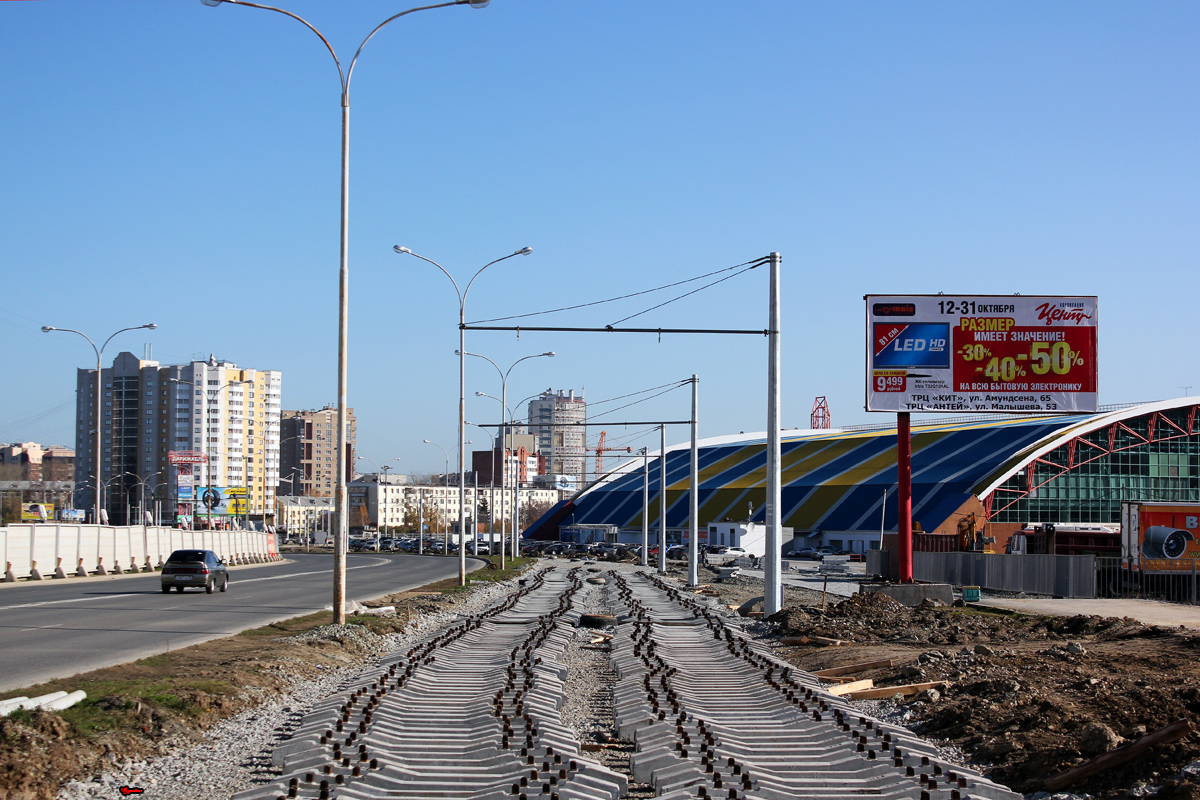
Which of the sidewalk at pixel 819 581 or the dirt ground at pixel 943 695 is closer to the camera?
the dirt ground at pixel 943 695

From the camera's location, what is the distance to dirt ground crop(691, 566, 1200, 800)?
906 centimetres

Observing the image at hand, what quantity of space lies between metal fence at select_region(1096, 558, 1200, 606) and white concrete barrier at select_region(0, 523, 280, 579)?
3624cm

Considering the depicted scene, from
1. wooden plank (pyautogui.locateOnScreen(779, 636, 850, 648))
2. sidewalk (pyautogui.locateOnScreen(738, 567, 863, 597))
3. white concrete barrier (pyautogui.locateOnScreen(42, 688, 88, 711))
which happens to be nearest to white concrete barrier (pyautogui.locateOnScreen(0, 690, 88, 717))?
white concrete barrier (pyautogui.locateOnScreen(42, 688, 88, 711))

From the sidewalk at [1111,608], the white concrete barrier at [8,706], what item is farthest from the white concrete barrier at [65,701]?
the sidewalk at [1111,608]

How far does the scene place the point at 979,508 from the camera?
73.7 meters

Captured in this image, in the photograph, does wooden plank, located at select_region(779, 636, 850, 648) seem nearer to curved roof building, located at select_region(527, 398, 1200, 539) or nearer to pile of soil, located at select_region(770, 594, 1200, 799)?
pile of soil, located at select_region(770, 594, 1200, 799)

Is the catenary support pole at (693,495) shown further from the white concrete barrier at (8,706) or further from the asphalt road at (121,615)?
the white concrete barrier at (8,706)

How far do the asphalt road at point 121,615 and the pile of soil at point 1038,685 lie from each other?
1112 centimetres

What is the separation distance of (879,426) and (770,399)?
92788mm

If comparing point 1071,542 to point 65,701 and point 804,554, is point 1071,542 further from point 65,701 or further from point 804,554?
point 65,701

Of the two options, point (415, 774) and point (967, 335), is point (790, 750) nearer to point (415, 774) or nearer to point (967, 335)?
point (415, 774)

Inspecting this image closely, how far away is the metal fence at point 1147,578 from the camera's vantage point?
39.1 metres

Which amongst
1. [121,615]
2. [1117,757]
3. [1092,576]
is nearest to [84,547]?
[121,615]

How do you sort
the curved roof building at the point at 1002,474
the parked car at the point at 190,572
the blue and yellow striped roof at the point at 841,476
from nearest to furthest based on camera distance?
the parked car at the point at 190,572 → the curved roof building at the point at 1002,474 → the blue and yellow striped roof at the point at 841,476
